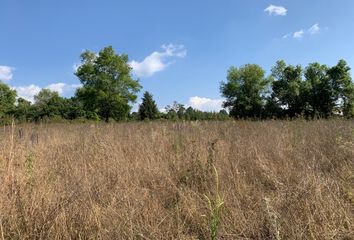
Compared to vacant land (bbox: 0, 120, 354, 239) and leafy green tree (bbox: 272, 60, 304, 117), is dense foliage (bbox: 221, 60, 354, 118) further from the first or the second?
vacant land (bbox: 0, 120, 354, 239)

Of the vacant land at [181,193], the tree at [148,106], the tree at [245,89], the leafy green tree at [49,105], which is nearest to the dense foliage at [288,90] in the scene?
the tree at [245,89]

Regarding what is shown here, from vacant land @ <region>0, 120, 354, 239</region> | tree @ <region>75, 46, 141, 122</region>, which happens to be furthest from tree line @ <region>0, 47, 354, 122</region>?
vacant land @ <region>0, 120, 354, 239</region>

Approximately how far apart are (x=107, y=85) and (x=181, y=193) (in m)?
37.4

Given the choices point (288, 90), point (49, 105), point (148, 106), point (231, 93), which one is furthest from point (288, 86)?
point (49, 105)

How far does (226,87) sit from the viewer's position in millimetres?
67500

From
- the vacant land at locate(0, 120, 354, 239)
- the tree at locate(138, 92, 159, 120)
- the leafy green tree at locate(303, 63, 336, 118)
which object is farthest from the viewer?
the tree at locate(138, 92, 159, 120)

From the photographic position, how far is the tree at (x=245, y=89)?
62.8 metres

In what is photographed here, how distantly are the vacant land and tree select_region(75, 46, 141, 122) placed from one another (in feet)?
113

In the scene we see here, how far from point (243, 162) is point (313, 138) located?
2107 mm

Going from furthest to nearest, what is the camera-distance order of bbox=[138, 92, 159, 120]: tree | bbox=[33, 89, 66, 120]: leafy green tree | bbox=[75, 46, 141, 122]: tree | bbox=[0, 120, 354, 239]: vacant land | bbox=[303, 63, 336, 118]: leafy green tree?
bbox=[138, 92, 159, 120]: tree < bbox=[33, 89, 66, 120]: leafy green tree < bbox=[303, 63, 336, 118]: leafy green tree < bbox=[75, 46, 141, 122]: tree < bbox=[0, 120, 354, 239]: vacant land

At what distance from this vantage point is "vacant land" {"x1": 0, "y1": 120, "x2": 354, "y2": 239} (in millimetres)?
2730

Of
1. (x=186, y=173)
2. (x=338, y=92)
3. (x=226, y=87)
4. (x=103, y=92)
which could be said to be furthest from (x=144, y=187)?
(x=226, y=87)

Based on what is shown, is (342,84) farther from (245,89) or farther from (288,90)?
(245,89)

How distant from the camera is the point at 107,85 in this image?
39.8 metres
